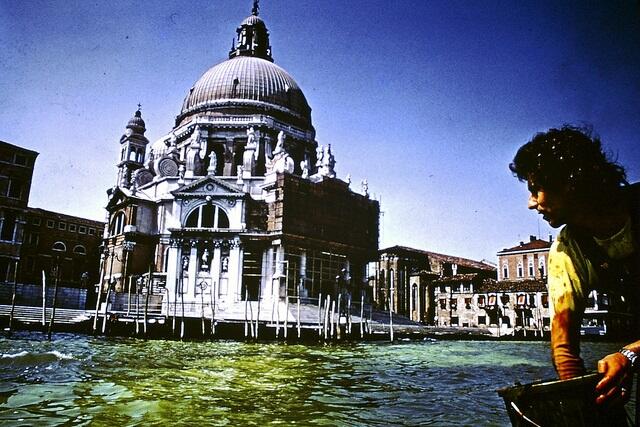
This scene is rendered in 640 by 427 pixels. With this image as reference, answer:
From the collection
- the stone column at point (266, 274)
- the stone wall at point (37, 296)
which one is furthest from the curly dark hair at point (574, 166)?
the stone column at point (266, 274)

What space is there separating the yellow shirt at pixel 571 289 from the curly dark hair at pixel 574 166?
7.9 inches

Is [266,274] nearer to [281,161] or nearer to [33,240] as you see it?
[281,161]

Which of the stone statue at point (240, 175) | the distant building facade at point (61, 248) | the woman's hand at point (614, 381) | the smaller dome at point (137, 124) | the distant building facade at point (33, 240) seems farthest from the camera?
the smaller dome at point (137, 124)

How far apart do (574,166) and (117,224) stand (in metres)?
35.7

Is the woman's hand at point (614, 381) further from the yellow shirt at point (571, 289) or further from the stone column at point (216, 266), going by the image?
the stone column at point (216, 266)

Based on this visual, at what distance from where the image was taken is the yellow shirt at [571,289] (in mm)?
2041

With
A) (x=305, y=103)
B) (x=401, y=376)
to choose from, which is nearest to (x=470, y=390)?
(x=401, y=376)

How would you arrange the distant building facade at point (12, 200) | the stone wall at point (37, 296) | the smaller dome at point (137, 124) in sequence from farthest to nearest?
1. the smaller dome at point (137, 124)
2. the distant building facade at point (12, 200)
3. the stone wall at point (37, 296)

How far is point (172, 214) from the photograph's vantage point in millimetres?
31906

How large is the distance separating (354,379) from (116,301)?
70.4 feet

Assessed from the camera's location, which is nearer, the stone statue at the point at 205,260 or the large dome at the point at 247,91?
the stone statue at the point at 205,260

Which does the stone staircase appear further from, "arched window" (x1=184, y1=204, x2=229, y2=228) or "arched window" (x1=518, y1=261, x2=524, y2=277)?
"arched window" (x1=518, y1=261, x2=524, y2=277)

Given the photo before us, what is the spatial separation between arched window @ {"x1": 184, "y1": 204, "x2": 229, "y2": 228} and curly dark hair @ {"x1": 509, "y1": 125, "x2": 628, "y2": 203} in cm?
2913

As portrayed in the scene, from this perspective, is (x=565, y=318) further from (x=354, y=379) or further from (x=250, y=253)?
(x=250, y=253)
